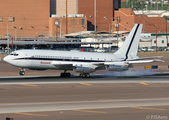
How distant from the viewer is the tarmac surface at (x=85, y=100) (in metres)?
25.5

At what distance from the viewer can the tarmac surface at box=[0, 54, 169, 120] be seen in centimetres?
2555

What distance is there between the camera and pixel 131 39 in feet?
180

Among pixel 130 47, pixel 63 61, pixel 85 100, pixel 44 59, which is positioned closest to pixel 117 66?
pixel 130 47

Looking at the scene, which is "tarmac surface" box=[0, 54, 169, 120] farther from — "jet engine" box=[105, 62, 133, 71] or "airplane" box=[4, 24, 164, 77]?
"airplane" box=[4, 24, 164, 77]

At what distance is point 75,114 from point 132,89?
15.5 metres

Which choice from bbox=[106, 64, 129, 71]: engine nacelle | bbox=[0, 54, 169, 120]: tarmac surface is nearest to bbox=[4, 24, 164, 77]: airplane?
bbox=[106, 64, 129, 71]: engine nacelle

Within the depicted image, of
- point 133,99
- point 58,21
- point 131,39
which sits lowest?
point 133,99

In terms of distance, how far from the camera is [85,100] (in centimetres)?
3241

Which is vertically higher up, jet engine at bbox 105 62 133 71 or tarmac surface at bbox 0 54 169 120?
jet engine at bbox 105 62 133 71

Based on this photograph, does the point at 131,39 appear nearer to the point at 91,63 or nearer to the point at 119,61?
the point at 119,61

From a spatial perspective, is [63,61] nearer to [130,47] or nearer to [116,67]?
[116,67]

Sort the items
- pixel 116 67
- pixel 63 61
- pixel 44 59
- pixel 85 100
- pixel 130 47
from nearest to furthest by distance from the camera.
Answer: pixel 85 100, pixel 44 59, pixel 116 67, pixel 63 61, pixel 130 47

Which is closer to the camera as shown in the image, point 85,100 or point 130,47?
point 85,100

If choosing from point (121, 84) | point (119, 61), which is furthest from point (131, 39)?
point (121, 84)
